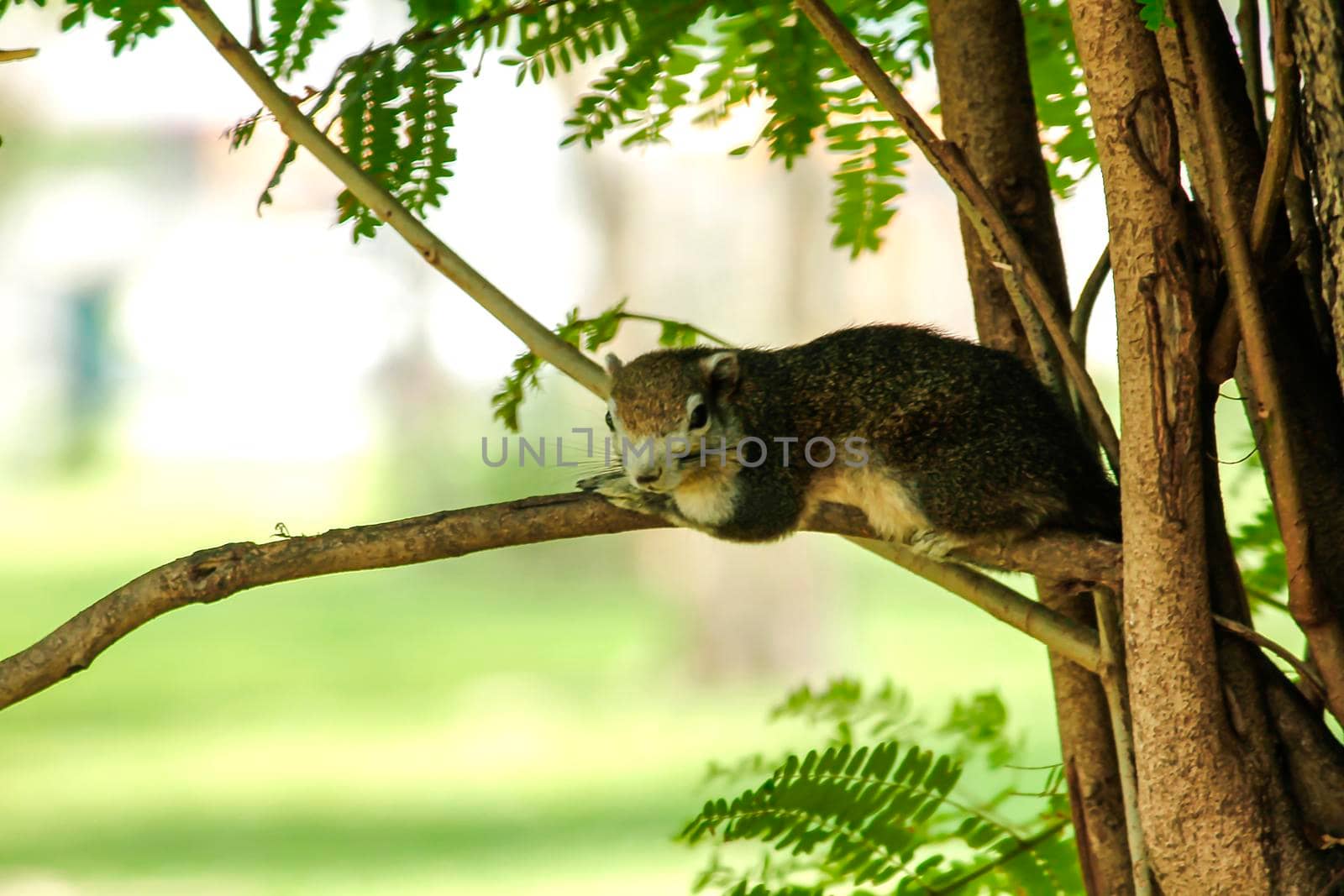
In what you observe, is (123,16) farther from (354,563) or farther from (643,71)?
(354,563)

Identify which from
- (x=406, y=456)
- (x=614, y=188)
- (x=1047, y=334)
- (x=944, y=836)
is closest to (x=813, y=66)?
(x=1047, y=334)

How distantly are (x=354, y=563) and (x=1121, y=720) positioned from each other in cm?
98

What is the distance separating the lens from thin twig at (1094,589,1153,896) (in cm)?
160

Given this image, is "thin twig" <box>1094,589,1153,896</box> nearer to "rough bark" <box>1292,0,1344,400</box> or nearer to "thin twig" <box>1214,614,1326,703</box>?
"thin twig" <box>1214,614,1326,703</box>

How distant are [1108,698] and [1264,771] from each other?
0.71 feet

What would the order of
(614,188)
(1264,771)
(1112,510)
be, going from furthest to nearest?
(614,188) → (1112,510) → (1264,771)

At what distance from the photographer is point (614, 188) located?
11070 millimetres

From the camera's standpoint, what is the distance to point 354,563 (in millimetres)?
1783

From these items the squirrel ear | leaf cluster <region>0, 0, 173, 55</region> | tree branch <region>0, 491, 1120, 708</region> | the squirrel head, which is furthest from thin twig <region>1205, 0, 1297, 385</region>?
leaf cluster <region>0, 0, 173, 55</region>

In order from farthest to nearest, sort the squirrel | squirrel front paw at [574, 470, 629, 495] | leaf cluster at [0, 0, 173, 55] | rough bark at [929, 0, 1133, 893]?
squirrel front paw at [574, 470, 629, 495] → the squirrel → leaf cluster at [0, 0, 173, 55] → rough bark at [929, 0, 1133, 893]

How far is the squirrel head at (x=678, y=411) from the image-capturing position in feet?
8.38

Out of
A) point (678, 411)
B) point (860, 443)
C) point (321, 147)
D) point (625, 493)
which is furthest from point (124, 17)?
point (860, 443)

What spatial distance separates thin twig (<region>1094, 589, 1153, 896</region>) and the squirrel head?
35.1 inches

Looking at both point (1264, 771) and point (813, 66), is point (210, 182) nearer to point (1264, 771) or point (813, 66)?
point (813, 66)
